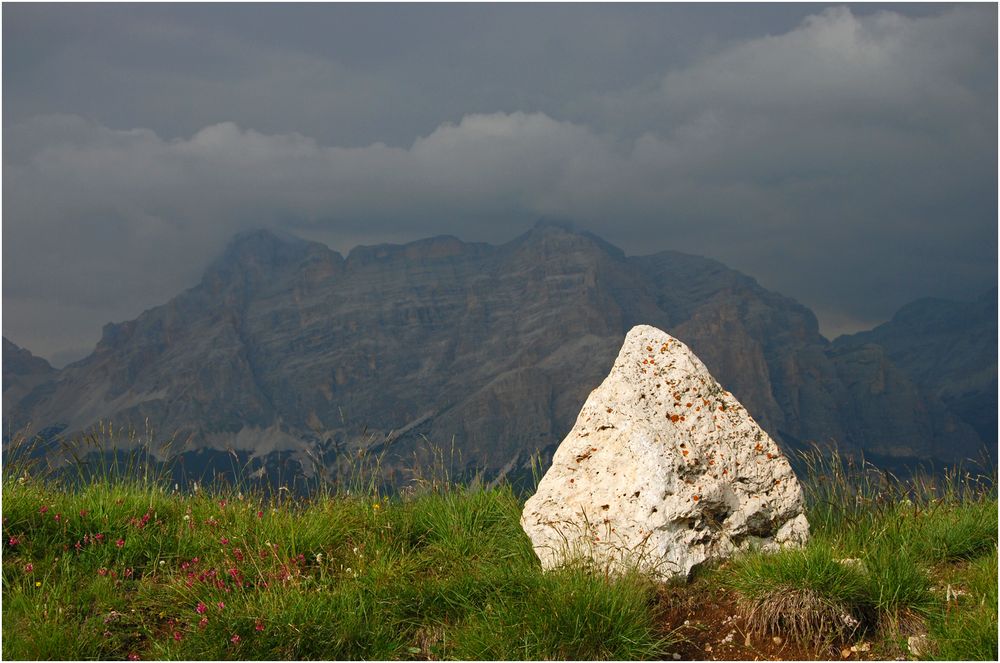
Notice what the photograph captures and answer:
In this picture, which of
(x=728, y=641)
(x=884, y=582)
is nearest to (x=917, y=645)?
(x=884, y=582)

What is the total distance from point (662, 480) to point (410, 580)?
263 cm

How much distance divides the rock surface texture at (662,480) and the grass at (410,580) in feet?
1.08

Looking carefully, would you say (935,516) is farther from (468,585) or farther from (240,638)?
(240,638)

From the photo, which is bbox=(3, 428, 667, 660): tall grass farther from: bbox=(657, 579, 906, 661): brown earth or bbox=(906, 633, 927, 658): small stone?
bbox=(906, 633, 927, 658): small stone

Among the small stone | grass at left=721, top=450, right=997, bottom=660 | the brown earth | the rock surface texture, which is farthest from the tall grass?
the small stone

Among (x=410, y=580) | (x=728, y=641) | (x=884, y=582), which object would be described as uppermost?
(x=884, y=582)

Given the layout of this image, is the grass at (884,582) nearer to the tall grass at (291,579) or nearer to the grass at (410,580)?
the grass at (410,580)

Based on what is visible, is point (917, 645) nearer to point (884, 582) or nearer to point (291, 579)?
point (884, 582)

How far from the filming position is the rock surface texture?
302 inches

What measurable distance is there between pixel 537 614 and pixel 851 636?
8.94 ft

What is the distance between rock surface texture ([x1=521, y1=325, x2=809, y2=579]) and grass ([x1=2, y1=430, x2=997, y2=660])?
33 centimetres

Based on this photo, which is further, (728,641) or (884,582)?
(884,582)

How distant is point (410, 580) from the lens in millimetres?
7621

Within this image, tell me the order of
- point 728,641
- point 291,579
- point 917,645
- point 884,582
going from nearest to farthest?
point 917,645
point 728,641
point 884,582
point 291,579
